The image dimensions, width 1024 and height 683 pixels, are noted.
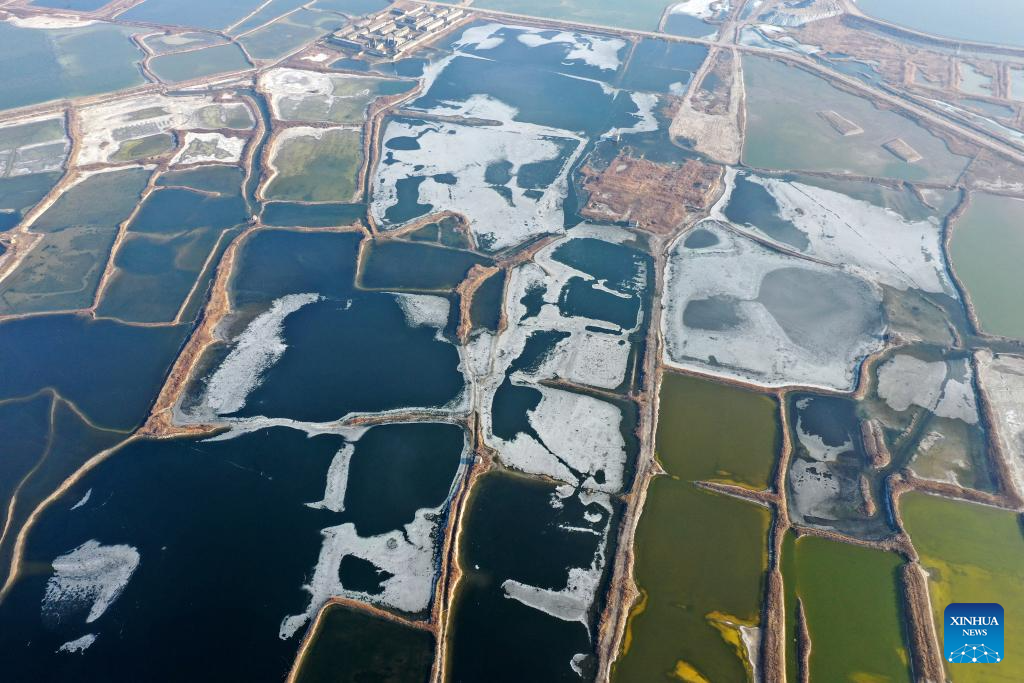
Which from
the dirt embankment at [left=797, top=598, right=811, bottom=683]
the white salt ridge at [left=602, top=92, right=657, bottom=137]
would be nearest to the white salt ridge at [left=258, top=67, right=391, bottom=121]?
the white salt ridge at [left=602, top=92, right=657, bottom=137]

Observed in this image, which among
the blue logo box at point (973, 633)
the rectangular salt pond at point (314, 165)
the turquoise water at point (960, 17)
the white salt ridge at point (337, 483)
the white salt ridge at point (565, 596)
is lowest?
the white salt ridge at point (565, 596)

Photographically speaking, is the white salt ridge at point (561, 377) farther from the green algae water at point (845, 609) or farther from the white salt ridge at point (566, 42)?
the white salt ridge at point (566, 42)

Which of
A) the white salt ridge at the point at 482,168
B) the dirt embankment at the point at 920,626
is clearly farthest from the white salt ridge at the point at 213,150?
the dirt embankment at the point at 920,626

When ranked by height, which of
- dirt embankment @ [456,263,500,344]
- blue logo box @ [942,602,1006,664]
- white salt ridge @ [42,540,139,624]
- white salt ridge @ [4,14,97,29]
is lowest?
white salt ridge @ [42,540,139,624]

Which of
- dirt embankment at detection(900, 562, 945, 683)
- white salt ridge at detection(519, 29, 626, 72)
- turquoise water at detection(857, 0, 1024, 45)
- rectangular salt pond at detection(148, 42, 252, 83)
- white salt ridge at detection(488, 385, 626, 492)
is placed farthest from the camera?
turquoise water at detection(857, 0, 1024, 45)

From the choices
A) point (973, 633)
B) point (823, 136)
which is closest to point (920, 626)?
point (973, 633)

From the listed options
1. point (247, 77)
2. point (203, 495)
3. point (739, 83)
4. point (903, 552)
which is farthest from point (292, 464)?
point (739, 83)

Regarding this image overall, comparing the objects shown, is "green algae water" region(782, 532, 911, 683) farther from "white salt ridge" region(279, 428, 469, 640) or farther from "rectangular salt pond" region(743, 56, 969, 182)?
"rectangular salt pond" region(743, 56, 969, 182)
